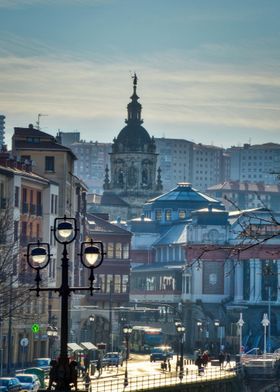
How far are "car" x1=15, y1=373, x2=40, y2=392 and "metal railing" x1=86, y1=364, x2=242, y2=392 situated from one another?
248 centimetres

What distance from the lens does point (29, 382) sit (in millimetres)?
97062

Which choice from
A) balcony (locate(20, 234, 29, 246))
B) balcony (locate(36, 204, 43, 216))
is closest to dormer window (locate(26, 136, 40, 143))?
balcony (locate(36, 204, 43, 216))

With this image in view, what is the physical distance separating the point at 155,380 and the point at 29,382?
13898 mm

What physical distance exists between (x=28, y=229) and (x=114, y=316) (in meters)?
53.1

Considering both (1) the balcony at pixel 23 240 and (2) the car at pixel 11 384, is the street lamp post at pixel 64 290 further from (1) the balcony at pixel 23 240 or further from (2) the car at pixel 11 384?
(1) the balcony at pixel 23 240

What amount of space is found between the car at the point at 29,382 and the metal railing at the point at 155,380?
97.5 inches

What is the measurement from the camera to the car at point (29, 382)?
94188 millimetres

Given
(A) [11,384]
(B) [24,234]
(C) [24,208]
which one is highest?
(C) [24,208]

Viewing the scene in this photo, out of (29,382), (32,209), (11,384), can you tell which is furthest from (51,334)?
(11,384)

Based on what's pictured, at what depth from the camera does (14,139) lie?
519ft

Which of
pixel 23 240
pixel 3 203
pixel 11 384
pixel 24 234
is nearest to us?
pixel 11 384

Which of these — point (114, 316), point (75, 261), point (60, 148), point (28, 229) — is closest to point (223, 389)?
point (28, 229)

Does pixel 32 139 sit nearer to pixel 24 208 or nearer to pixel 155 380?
pixel 24 208

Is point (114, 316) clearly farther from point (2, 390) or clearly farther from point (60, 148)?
point (2, 390)
